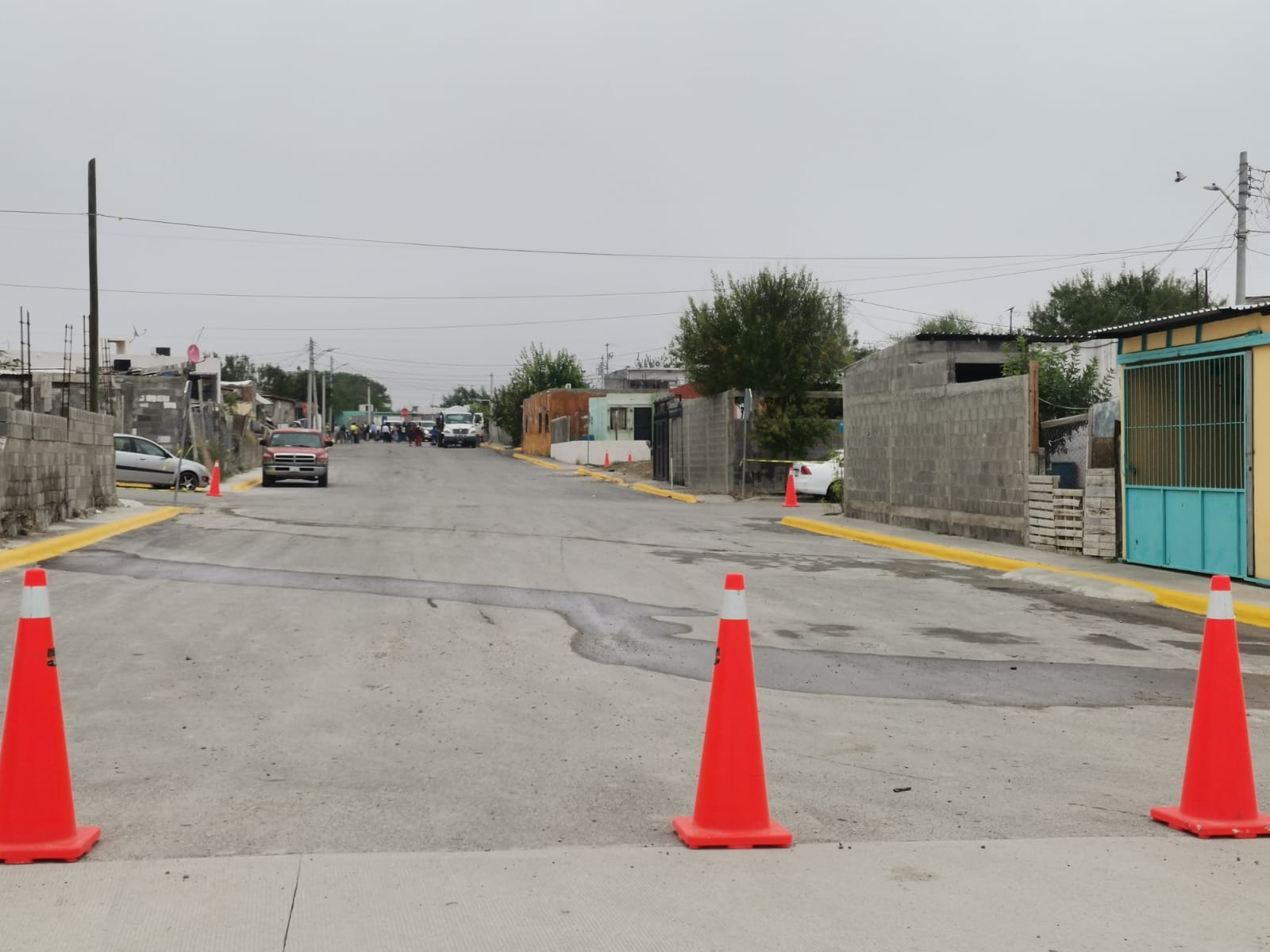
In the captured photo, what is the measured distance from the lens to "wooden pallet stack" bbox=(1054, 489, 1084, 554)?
16453 mm

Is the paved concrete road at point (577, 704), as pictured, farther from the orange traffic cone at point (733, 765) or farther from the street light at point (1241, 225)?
the street light at point (1241, 225)

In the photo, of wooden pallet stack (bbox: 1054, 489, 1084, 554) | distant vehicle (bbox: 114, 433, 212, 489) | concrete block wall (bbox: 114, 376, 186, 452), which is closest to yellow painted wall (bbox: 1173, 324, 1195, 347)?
wooden pallet stack (bbox: 1054, 489, 1084, 554)

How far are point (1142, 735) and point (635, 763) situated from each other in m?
2.87

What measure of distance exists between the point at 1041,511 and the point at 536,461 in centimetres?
4795

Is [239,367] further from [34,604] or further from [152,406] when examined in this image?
[34,604]

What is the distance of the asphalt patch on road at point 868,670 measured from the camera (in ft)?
26.2

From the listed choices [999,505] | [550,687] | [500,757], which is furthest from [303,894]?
[999,505]

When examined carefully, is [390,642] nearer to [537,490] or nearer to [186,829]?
[186,829]

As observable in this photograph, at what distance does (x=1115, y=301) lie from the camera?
179ft

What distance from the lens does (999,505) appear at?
1847 cm

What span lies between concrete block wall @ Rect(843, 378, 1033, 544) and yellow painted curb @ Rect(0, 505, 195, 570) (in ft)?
41.1

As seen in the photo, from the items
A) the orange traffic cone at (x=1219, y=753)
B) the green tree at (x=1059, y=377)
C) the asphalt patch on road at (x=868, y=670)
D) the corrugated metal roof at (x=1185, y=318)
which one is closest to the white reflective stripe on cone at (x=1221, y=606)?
the orange traffic cone at (x=1219, y=753)

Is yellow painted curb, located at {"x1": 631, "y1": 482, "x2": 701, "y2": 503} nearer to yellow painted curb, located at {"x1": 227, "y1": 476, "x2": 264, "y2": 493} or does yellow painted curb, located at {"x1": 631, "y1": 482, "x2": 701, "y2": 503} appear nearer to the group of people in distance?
yellow painted curb, located at {"x1": 227, "y1": 476, "x2": 264, "y2": 493}

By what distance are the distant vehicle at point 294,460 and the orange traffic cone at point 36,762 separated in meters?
32.0
